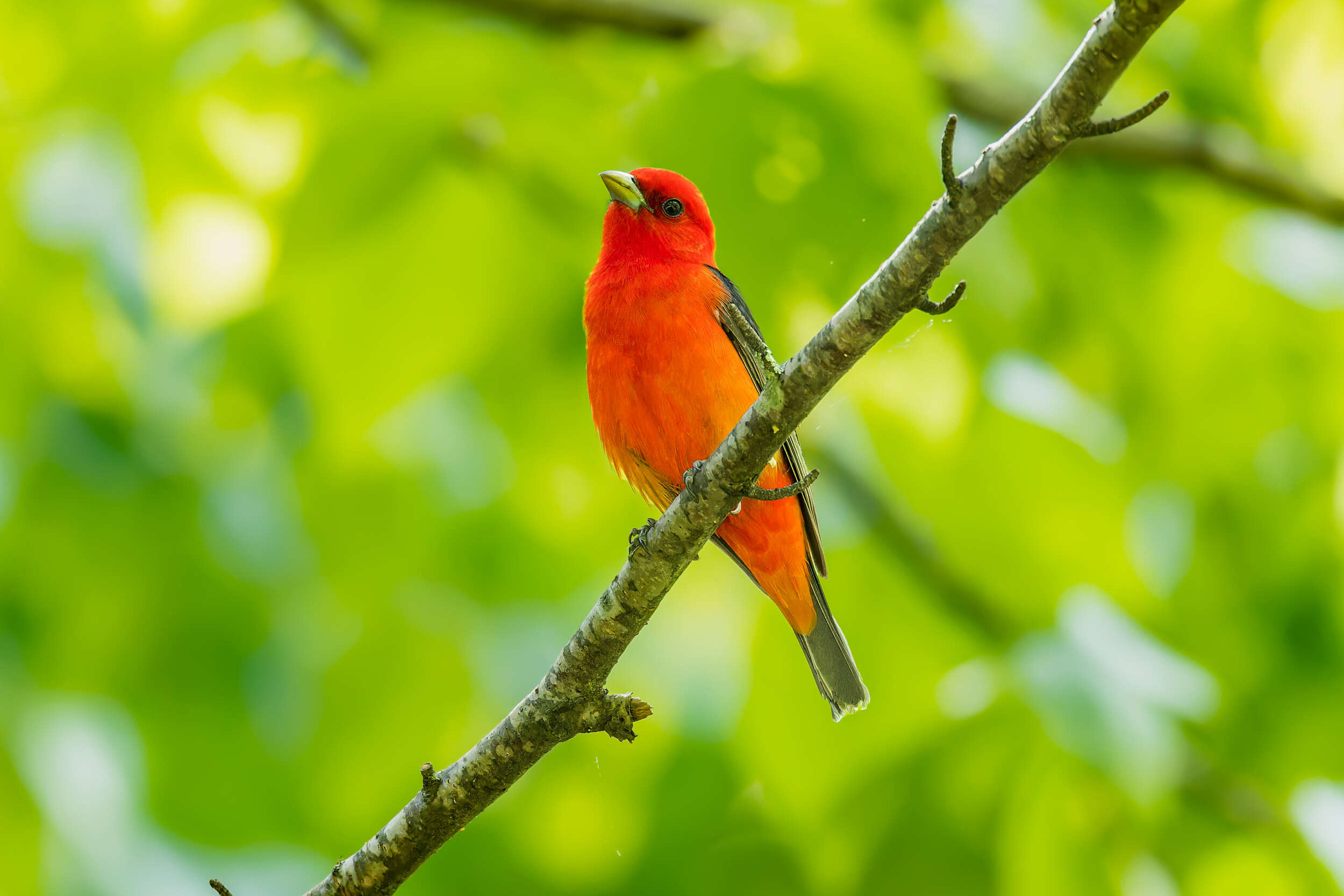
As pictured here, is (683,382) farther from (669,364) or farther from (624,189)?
(624,189)

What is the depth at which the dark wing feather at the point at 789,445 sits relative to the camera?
4688 mm

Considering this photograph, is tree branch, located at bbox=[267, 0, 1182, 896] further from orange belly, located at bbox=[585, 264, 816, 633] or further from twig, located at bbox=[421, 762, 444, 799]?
orange belly, located at bbox=[585, 264, 816, 633]

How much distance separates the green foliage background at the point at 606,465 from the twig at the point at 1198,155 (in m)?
0.17

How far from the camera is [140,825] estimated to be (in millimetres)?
7324

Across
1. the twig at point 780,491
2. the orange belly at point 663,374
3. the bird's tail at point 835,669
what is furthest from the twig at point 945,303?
the bird's tail at point 835,669

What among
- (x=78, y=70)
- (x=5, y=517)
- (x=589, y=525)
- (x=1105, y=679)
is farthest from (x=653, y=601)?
(x=5, y=517)

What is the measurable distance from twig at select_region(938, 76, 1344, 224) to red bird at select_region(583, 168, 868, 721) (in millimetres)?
1915

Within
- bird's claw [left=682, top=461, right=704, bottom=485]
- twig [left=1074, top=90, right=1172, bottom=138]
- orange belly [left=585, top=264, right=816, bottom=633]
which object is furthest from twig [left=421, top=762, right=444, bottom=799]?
twig [left=1074, top=90, right=1172, bottom=138]

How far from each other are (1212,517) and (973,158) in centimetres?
245

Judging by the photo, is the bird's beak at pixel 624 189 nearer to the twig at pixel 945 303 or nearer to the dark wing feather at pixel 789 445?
the dark wing feather at pixel 789 445

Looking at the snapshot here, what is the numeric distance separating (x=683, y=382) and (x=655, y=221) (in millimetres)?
774

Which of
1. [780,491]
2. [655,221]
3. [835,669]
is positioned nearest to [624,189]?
[655,221]

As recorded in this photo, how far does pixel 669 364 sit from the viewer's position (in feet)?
14.8

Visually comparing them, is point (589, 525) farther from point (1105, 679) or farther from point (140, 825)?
point (140, 825)
